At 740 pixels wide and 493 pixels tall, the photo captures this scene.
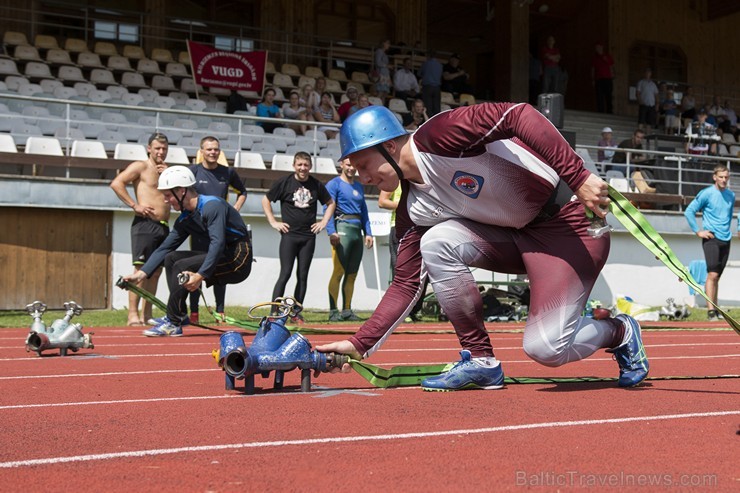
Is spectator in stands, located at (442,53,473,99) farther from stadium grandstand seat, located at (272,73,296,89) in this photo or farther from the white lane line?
the white lane line

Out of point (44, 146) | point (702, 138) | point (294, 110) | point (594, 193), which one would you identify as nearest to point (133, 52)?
point (294, 110)

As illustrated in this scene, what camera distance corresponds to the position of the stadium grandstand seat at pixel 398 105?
21.6m

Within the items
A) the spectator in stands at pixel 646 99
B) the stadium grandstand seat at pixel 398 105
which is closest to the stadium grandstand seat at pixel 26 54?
the stadium grandstand seat at pixel 398 105

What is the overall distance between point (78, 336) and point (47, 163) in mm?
7445

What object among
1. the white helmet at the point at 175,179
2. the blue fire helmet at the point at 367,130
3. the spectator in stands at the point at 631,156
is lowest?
the blue fire helmet at the point at 367,130

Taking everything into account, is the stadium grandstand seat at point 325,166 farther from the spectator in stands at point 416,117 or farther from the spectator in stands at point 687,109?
the spectator in stands at point 687,109

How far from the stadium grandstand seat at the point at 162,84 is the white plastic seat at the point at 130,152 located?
4843mm

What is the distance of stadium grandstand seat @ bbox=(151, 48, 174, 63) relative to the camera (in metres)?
21.3

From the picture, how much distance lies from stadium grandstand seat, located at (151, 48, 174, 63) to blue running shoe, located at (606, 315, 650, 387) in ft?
57.6

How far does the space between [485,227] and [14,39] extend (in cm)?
1723

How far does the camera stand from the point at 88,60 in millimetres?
19969

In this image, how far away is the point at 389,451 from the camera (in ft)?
11.5

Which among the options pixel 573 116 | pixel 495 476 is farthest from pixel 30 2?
pixel 495 476

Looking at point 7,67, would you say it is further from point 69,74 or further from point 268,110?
point 268,110
